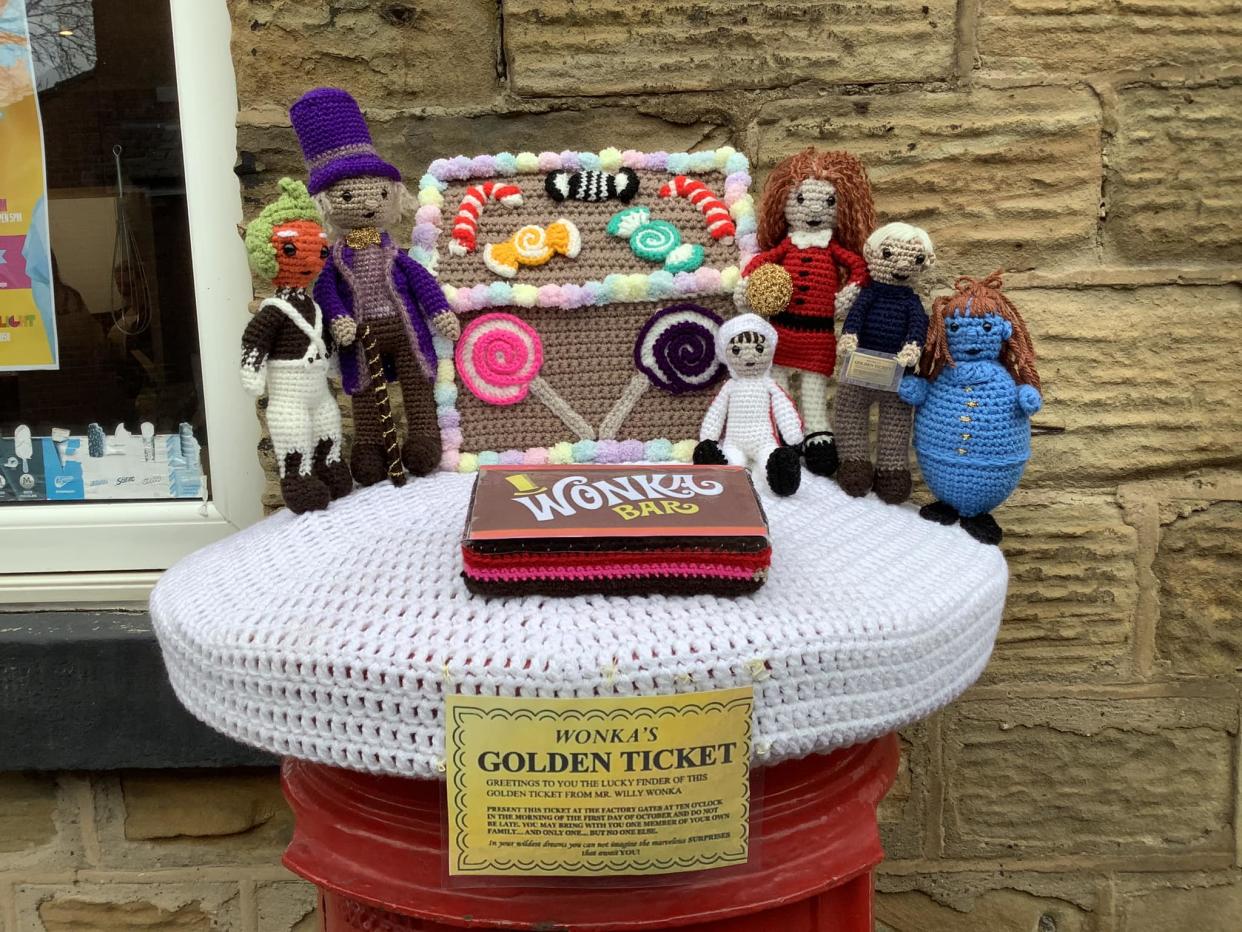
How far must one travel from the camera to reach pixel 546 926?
0.59 metres

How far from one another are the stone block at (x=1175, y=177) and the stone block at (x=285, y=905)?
126cm

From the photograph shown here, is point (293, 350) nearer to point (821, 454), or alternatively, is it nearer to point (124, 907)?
point (821, 454)

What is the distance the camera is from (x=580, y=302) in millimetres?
923

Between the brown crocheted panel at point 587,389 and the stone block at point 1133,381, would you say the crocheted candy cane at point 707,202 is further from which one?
the stone block at point 1133,381

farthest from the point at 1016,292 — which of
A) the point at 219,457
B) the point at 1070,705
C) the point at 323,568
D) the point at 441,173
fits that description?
the point at 219,457

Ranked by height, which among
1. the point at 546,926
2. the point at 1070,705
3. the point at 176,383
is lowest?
the point at 1070,705

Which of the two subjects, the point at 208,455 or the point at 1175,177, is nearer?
the point at 1175,177

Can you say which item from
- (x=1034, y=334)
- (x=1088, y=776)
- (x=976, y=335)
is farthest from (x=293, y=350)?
(x=1088, y=776)

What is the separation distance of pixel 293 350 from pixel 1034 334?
A: 0.82 metres

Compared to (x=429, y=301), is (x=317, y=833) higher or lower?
lower

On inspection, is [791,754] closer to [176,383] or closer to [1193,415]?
[1193,415]

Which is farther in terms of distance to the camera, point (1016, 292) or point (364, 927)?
point (1016, 292)

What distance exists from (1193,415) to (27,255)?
4.75 feet

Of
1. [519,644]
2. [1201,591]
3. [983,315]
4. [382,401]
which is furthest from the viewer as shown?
[1201,591]
